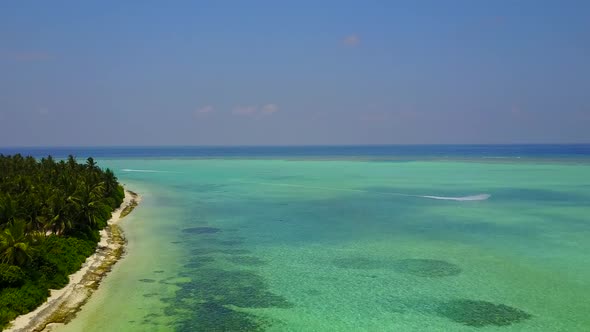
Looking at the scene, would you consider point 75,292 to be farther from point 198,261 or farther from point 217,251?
point 217,251

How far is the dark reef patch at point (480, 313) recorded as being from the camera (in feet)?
104

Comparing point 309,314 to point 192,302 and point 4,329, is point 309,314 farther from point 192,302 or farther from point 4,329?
point 4,329

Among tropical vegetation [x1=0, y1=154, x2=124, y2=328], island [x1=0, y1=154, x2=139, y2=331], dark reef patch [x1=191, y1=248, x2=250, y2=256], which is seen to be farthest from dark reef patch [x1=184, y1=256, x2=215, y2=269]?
tropical vegetation [x1=0, y1=154, x2=124, y2=328]

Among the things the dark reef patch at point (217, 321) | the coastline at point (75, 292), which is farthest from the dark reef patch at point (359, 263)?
the coastline at point (75, 292)

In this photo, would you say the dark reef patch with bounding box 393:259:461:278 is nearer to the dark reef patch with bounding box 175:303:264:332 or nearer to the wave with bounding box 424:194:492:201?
the dark reef patch with bounding box 175:303:264:332

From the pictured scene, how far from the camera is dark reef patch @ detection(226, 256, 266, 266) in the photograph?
153ft

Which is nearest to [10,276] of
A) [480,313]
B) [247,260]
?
[247,260]

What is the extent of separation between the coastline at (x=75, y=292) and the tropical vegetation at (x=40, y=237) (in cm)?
63

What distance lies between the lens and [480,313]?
108 feet

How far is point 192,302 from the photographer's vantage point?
1395 inches

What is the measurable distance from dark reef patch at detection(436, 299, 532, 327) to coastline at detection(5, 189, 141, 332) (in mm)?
28909

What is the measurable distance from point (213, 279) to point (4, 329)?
56.5ft

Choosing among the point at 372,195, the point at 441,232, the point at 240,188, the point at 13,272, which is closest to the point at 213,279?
the point at 13,272

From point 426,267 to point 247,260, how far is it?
19.3 m
